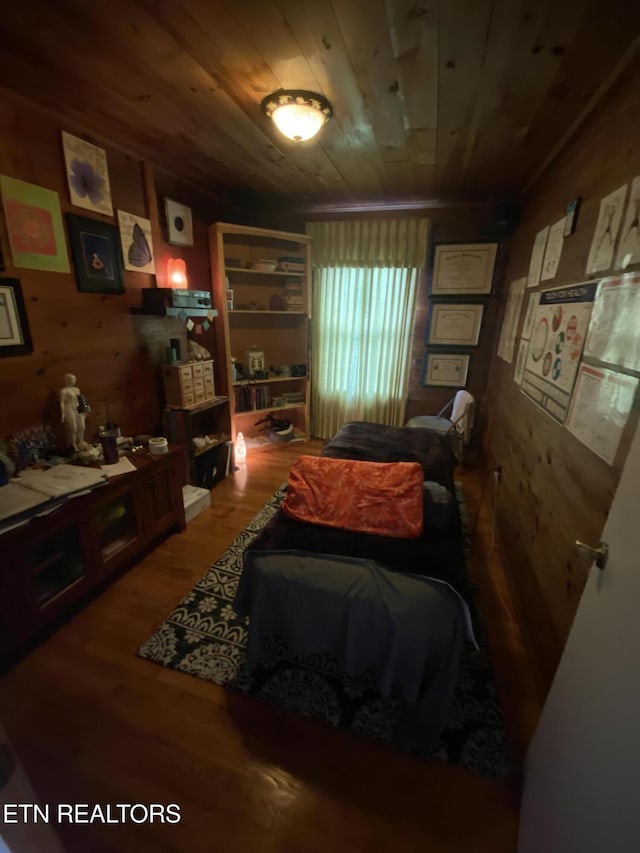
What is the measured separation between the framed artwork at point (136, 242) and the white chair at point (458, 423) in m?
2.56

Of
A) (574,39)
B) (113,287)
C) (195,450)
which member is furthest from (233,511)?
(574,39)

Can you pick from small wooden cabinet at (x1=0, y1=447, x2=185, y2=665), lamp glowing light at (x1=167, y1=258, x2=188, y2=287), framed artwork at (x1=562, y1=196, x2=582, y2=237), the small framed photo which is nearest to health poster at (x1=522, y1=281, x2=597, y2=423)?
framed artwork at (x1=562, y1=196, x2=582, y2=237)

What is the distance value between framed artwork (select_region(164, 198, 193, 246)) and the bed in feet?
8.06

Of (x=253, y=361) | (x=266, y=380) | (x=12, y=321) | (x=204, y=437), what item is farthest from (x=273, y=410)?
(x=12, y=321)

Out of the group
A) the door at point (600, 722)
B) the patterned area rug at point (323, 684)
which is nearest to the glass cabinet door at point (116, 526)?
the patterned area rug at point (323, 684)

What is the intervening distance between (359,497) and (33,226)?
2.16 meters

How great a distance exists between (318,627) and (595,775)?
0.83m

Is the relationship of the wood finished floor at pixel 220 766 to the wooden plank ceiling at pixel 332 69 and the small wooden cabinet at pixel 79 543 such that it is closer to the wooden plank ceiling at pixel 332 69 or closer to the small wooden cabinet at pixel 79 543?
the small wooden cabinet at pixel 79 543

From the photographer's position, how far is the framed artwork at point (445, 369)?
11.7 ft

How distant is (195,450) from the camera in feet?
9.07

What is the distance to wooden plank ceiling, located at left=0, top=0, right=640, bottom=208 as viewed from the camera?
1163mm

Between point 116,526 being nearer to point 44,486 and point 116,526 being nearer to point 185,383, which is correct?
point 44,486

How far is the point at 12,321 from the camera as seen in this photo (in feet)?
5.53

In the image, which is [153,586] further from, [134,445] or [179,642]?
[134,445]
